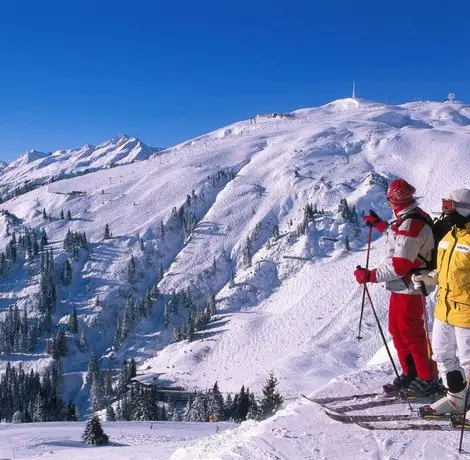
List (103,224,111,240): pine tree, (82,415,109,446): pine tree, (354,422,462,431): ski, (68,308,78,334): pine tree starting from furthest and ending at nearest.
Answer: (103,224,111,240): pine tree, (68,308,78,334): pine tree, (82,415,109,446): pine tree, (354,422,462,431): ski

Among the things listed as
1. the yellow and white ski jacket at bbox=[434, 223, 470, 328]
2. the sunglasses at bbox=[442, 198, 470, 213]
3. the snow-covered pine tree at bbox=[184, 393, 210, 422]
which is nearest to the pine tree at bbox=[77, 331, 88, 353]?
the snow-covered pine tree at bbox=[184, 393, 210, 422]

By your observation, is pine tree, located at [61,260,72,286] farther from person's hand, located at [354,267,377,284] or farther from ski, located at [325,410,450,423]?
ski, located at [325,410,450,423]

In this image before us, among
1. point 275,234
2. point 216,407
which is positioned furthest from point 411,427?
point 275,234

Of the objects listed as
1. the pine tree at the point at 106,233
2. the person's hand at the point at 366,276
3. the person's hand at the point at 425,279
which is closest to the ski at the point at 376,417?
the person's hand at the point at 425,279

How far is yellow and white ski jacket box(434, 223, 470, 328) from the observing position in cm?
631

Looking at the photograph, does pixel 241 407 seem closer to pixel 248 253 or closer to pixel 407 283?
pixel 407 283

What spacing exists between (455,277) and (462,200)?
1.02 m

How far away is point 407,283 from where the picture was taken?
25.6 feet

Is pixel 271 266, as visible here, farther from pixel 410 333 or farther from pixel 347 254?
pixel 410 333

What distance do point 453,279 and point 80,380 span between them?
10322 centimetres

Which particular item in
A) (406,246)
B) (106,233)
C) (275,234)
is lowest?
(406,246)

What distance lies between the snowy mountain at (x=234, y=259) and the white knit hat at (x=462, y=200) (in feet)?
163

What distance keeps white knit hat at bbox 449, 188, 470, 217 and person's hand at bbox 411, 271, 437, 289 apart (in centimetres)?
120

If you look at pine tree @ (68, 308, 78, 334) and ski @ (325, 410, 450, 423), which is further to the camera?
pine tree @ (68, 308, 78, 334)
